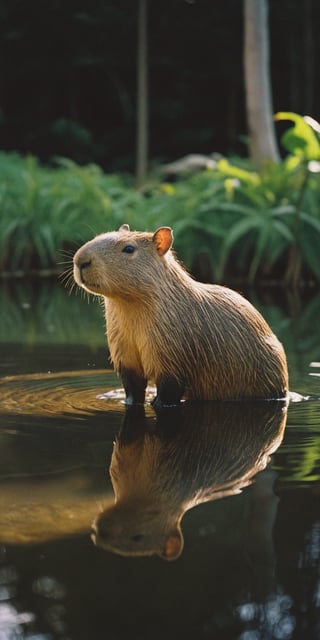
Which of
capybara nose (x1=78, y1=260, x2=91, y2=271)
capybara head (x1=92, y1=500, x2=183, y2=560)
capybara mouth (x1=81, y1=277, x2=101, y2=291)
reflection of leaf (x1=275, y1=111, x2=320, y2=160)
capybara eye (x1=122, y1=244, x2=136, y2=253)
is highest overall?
reflection of leaf (x1=275, y1=111, x2=320, y2=160)

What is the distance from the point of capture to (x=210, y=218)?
1165 cm

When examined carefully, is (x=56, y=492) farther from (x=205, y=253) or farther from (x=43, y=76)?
(x=43, y=76)

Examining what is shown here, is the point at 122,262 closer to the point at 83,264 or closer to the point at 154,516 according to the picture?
the point at 83,264

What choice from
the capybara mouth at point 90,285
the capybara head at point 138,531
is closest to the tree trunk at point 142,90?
the capybara mouth at point 90,285

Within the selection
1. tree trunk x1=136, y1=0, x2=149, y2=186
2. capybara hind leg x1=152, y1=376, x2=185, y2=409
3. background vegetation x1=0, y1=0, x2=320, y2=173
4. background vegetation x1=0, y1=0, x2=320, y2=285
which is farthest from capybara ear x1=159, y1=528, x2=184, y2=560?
background vegetation x1=0, y1=0, x2=320, y2=173

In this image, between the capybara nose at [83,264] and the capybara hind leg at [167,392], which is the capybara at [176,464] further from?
the capybara nose at [83,264]

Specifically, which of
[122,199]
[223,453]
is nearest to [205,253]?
[122,199]

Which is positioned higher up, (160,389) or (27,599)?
(27,599)

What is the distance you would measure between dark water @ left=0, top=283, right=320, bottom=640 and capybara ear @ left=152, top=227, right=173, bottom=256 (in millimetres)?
710

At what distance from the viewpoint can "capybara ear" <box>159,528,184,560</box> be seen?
8.05 feet

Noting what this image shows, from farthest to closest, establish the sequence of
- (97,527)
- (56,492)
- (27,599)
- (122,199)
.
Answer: (122,199) < (56,492) < (97,527) < (27,599)

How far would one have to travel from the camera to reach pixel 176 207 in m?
11.9

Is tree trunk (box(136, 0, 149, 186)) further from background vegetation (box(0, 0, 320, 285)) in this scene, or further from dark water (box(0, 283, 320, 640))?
dark water (box(0, 283, 320, 640))

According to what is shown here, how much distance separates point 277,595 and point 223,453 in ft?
4.98
